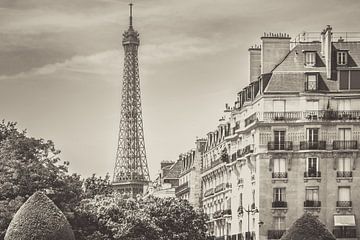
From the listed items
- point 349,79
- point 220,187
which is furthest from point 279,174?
point 220,187

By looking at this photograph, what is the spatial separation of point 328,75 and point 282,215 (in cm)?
1246

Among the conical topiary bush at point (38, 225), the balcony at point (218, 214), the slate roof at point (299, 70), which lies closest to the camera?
the conical topiary bush at point (38, 225)

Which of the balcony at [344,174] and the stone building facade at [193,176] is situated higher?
the stone building facade at [193,176]

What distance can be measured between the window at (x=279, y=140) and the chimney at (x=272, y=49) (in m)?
5.71

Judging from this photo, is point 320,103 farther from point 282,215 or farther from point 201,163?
point 201,163

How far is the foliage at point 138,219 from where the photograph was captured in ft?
257

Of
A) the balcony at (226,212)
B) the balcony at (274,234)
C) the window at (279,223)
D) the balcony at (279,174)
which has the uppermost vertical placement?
the balcony at (279,174)

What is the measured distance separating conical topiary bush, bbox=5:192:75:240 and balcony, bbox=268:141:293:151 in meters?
39.4

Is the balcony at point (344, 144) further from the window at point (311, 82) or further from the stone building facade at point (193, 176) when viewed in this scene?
the stone building facade at point (193, 176)

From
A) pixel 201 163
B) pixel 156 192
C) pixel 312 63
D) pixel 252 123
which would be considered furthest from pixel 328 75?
pixel 156 192

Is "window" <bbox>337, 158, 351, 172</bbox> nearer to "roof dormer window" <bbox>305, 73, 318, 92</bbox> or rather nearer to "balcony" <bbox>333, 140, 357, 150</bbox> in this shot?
"balcony" <bbox>333, 140, 357, 150</bbox>

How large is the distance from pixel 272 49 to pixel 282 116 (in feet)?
21.4

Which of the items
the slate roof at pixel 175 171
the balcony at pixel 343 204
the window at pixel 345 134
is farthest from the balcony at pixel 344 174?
the slate roof at pixel 175 171

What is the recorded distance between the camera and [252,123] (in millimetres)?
94750
